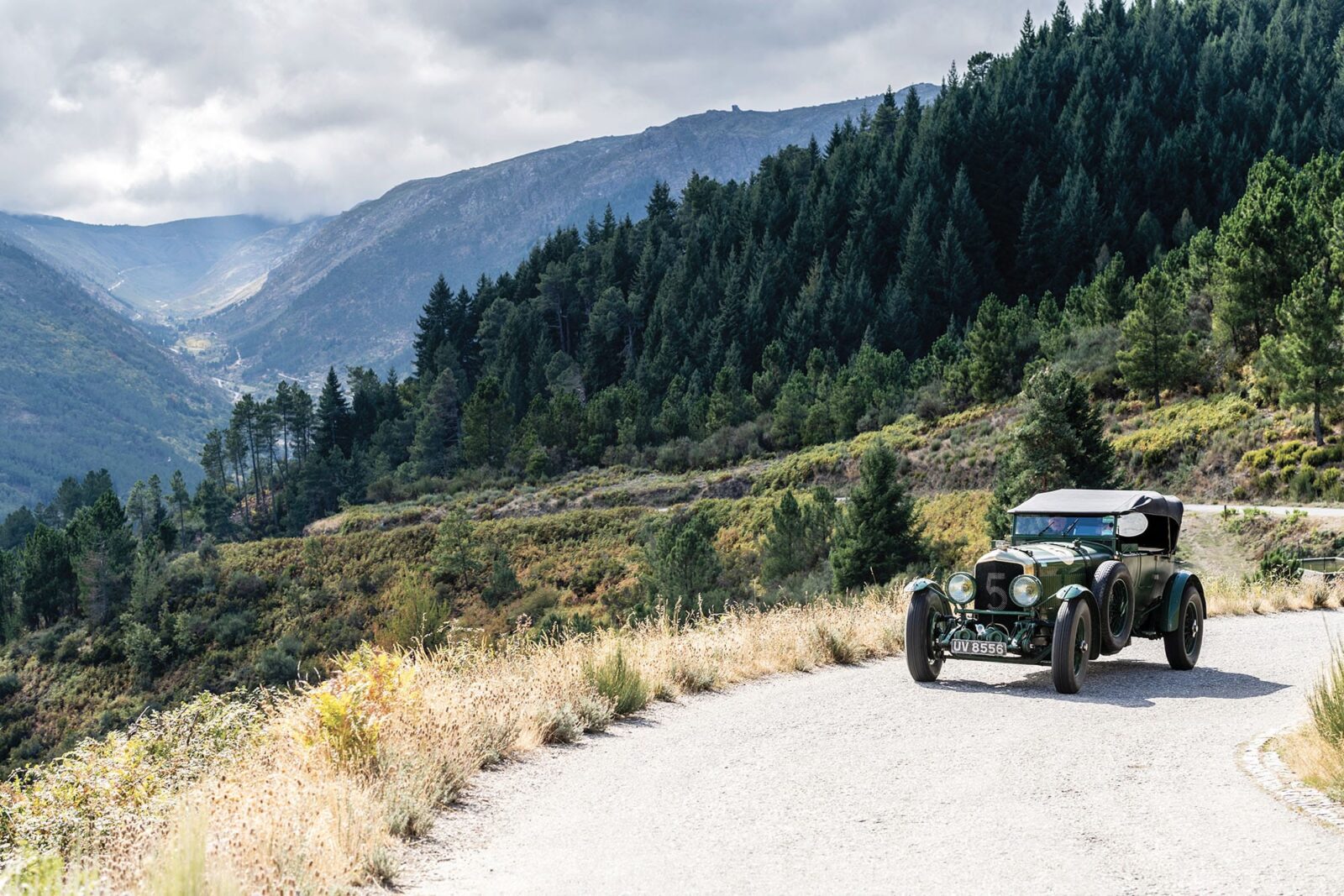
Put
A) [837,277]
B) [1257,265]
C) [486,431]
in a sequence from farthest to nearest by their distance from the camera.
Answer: [837,277] → [486,431] → [1257,265]

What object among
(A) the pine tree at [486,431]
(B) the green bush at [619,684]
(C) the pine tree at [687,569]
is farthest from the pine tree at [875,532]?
(A) the pine tree at [486,431]

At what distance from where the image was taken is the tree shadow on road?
10453 mm

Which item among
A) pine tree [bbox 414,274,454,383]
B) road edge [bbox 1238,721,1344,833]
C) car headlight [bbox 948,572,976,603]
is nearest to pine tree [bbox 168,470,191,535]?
pine tree [bbox 414,274,454,383]

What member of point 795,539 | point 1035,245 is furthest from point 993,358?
point 1035,245

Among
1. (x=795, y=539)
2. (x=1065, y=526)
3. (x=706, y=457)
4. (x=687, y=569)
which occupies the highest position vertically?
(x=1065, y=526)

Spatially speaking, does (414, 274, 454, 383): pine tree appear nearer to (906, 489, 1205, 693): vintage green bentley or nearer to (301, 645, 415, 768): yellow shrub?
(906, 489, 1205, 693): vintage green bentley

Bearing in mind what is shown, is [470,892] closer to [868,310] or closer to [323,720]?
[323,720]

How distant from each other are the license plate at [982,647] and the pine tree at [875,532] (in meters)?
27.7

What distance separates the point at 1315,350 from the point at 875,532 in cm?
1838

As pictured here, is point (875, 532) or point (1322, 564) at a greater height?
point (1322, 564)

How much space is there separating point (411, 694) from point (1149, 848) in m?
5.08

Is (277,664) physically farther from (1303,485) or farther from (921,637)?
(921,637)

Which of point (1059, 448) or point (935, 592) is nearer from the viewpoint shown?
point (935, 592)

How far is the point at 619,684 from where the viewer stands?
32.7 feet
